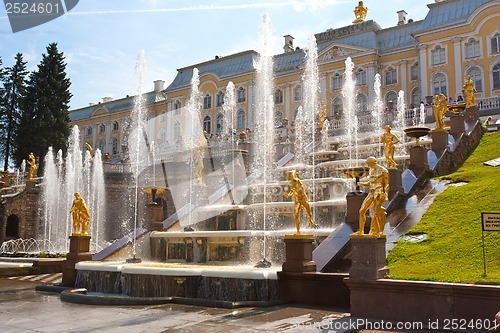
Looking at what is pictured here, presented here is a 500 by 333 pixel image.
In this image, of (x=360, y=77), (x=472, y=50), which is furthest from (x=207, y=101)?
(x=472, y=50)

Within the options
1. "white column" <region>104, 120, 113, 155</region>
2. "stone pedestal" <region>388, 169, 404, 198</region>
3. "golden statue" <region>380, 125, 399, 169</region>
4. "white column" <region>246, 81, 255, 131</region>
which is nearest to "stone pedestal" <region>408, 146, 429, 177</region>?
"golden statue" <region>380, 125, 399, 169</region>

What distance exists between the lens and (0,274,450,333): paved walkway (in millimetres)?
7914

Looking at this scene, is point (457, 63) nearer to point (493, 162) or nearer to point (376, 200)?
point (493, 162)

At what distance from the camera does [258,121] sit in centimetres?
5319

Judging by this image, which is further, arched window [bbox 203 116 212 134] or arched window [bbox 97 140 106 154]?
arched window [bbox 97 140 106 154]

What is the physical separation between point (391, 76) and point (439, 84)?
511 centimetres

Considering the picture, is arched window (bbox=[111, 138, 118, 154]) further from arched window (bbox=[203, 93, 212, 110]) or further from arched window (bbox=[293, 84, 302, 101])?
arched window (bbox=[293, 84, 302, 101])

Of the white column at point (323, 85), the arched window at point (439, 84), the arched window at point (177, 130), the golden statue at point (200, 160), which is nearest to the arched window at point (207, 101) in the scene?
the arched window at point (177, 130)

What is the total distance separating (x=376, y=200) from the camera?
892 cm

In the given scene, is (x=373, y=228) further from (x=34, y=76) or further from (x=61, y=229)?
(x=34, y=76)

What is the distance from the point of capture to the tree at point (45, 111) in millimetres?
44688

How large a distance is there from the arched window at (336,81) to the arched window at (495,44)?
13686 mm

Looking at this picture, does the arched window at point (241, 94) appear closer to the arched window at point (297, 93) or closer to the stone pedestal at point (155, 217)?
the arched window at point (297, 93)

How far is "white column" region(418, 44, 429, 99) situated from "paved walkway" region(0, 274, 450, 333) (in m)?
38.8
